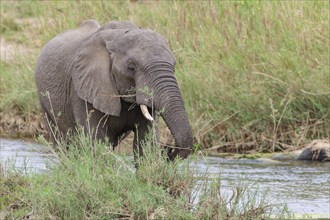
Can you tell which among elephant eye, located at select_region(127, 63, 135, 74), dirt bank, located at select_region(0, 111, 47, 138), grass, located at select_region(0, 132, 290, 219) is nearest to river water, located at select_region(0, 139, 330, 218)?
elephant eye, located at select_region(127, 63, 135, 74)

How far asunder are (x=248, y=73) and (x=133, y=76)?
3.99 metres

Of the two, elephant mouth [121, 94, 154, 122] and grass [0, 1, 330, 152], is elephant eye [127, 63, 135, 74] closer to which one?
elephant mouth [121, 94, 154, 122]

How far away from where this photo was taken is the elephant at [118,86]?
7.57 m

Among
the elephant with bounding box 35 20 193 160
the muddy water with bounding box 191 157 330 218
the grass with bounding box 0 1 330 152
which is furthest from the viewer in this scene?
the grass with bounding box 0 1 330 152

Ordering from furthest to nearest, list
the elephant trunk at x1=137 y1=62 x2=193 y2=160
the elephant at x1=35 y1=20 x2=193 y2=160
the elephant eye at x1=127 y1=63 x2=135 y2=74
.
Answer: the elephant eye at x1=127 y1=63 x2=135 y2=74
the elephant at x1=35 y1=20 x2=193 y2=160
the elephant trunk at x1=137 y1=62 x2=193 y2=160

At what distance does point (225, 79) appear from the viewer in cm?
1186

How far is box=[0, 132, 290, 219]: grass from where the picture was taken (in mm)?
6543

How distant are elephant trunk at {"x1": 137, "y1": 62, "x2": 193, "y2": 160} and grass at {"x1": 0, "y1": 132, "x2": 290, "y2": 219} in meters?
0.42

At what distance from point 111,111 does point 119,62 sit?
374 millimetres

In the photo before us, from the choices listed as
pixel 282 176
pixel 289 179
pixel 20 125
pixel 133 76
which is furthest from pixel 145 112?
pixel 20 125

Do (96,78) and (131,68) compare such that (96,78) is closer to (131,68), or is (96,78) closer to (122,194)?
(131,68)

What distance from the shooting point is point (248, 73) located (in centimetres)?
1180

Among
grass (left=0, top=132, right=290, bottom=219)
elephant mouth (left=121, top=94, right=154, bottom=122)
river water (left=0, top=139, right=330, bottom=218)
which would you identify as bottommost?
river water (left=0, top=139, right=330, bottom=218)

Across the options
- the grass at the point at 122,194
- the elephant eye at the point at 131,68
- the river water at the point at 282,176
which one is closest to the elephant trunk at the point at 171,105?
the elephant eye at the point at 131,68
